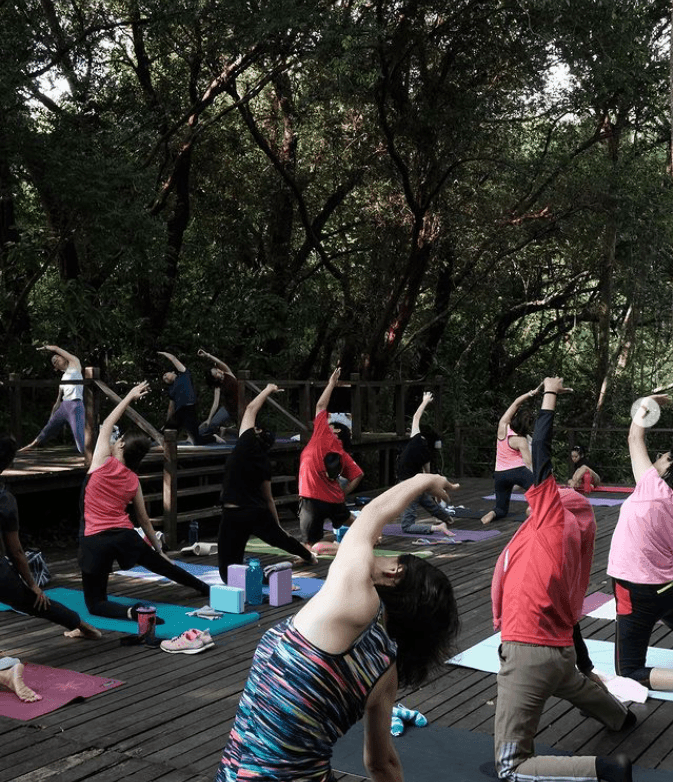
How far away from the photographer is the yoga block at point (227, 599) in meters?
7.52

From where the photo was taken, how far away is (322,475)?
9727mm

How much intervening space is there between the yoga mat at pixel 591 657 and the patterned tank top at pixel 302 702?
4.08 metres

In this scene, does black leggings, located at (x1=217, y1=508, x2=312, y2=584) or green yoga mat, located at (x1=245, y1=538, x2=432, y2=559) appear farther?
green yoga mat, located at (x1=245, y1=538, x2=432, y2=559)

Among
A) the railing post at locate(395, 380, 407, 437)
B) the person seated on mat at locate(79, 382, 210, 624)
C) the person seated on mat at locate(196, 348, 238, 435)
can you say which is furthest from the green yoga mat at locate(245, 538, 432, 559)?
the railing post at locate(395, 380, 407, 437)

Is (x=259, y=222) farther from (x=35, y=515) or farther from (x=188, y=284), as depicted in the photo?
(x=35, y=515)

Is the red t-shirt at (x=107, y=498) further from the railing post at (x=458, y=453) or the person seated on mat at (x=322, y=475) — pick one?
the railing post at (x=458, y=453)

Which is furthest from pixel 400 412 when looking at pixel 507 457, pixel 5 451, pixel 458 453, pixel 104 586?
pixel 5 451

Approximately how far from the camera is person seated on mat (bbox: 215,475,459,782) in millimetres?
2111

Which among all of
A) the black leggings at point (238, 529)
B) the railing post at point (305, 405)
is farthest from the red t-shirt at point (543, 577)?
the railing post at point (305, 405)

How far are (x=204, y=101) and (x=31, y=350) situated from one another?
5.25 meters

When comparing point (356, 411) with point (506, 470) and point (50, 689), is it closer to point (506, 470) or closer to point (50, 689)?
point (506, 470)

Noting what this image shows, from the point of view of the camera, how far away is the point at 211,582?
28.9 feet

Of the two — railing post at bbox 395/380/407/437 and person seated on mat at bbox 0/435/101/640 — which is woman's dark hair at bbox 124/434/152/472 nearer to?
person seated on mat at bbox 0/435/101/640

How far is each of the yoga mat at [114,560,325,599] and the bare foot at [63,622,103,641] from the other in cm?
169
